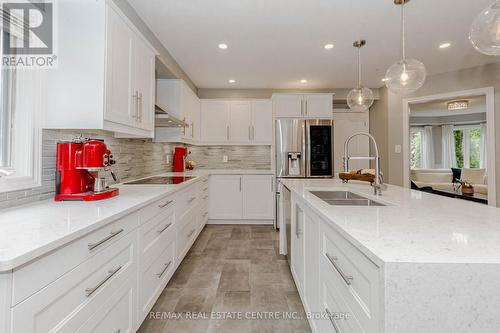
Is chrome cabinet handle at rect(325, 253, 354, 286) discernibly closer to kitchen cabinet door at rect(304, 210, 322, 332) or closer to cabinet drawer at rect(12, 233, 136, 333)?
kitchen cabinet door at rect(304, 210, 322, 332)

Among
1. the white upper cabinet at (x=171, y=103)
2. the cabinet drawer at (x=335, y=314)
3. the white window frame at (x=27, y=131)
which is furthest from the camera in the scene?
the white upper cabinet at (x=171, y=103)

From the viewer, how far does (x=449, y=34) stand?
2.67 metres

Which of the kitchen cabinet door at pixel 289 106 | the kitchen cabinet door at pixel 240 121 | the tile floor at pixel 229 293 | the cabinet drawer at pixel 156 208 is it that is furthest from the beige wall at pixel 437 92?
the cabinet drawer at pixel 156 208

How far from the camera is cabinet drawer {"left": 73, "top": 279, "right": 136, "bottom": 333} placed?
1.05 m

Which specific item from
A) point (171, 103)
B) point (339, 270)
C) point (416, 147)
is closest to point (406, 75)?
point (339, 270)

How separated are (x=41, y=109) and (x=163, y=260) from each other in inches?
51.6

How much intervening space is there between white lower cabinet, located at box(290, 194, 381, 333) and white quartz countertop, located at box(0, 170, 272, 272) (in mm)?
993

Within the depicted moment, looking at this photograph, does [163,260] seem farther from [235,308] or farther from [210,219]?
[210,219]

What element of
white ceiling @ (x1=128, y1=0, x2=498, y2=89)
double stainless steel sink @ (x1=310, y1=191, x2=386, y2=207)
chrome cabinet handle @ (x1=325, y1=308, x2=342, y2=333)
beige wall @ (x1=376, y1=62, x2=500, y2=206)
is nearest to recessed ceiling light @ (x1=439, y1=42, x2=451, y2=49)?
white ceiling @ (x1=128, y1=0, x2=498, y2=89)

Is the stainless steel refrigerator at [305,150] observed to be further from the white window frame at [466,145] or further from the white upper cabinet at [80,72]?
the white window frame at [466,145]

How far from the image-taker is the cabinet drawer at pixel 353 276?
722 millimetres

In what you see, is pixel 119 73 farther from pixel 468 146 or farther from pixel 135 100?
pixel 468 146

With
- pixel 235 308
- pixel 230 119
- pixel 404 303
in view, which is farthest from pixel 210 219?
pixel 404 303

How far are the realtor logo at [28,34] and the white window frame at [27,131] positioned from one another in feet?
0.23
